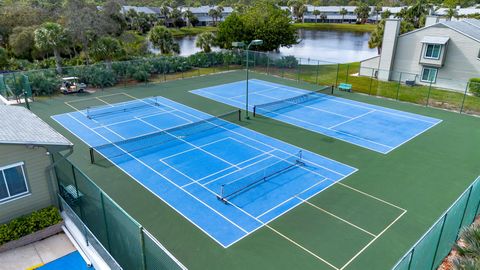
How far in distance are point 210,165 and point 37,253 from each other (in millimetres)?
8099

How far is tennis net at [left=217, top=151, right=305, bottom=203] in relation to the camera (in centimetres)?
1415

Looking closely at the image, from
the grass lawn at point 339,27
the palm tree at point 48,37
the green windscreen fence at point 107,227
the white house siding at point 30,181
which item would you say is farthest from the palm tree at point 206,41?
→ the grass lawn at point 339,27

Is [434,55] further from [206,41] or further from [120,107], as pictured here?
[120,107]

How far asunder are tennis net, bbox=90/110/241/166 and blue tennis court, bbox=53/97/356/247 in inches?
1.9

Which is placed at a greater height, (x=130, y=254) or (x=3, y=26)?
(x=3, y=26)

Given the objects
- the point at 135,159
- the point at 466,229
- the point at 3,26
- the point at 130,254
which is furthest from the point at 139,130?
the point at 3,26

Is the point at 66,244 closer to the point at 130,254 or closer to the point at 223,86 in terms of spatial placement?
the point at 130,254

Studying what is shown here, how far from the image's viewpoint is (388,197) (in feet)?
46.5

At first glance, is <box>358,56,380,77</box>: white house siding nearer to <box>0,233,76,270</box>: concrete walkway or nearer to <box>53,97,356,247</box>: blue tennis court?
<box>53,97,356,247</box>: blue tennis court

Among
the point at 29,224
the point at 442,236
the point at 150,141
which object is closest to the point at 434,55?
the point at 150,141

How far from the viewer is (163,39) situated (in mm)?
41969

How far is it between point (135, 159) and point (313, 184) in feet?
28.2

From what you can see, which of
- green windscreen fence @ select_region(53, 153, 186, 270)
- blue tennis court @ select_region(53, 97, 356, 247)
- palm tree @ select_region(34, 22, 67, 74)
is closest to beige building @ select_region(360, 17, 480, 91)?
blue tennis court @ select_region(53, 97, 356, 247)

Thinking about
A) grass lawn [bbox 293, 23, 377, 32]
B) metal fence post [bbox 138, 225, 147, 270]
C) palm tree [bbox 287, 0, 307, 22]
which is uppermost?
palm tree [bbox 287, 0, 307, 22]
